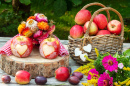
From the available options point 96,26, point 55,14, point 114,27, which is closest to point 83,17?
point 96,26

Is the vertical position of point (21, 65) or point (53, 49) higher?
point (53, 49)

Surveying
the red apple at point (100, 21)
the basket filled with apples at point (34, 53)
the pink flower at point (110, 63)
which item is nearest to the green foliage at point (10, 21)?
the basket filled with apples at point (34, 53)

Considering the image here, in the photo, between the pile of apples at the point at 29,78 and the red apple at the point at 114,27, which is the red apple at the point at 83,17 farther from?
the pile of apples at the point at 29,78

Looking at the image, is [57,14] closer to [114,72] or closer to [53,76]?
[53,76]

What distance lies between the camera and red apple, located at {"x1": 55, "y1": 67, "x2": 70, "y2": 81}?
163cm

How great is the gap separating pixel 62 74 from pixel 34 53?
37 cm

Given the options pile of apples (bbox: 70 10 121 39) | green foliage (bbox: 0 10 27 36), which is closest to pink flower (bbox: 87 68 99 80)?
pile of apples (bbox: 70 10 121 39)

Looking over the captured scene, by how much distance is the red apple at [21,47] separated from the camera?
1.73m

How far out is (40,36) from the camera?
1.83m

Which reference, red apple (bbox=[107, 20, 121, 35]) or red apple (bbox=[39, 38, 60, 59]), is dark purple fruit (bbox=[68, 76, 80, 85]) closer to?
red apple (bbox=[39, 38, 60, 59])

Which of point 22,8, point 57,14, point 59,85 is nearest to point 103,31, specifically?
point 59,85

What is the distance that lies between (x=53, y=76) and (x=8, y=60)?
0.37 metres

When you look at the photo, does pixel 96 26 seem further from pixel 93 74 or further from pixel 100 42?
pixel 93 74

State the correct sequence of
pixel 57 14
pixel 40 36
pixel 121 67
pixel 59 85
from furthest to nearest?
pixel 57 14 < pixel 40 36 < pixel 59 85 < pixel 121 67
